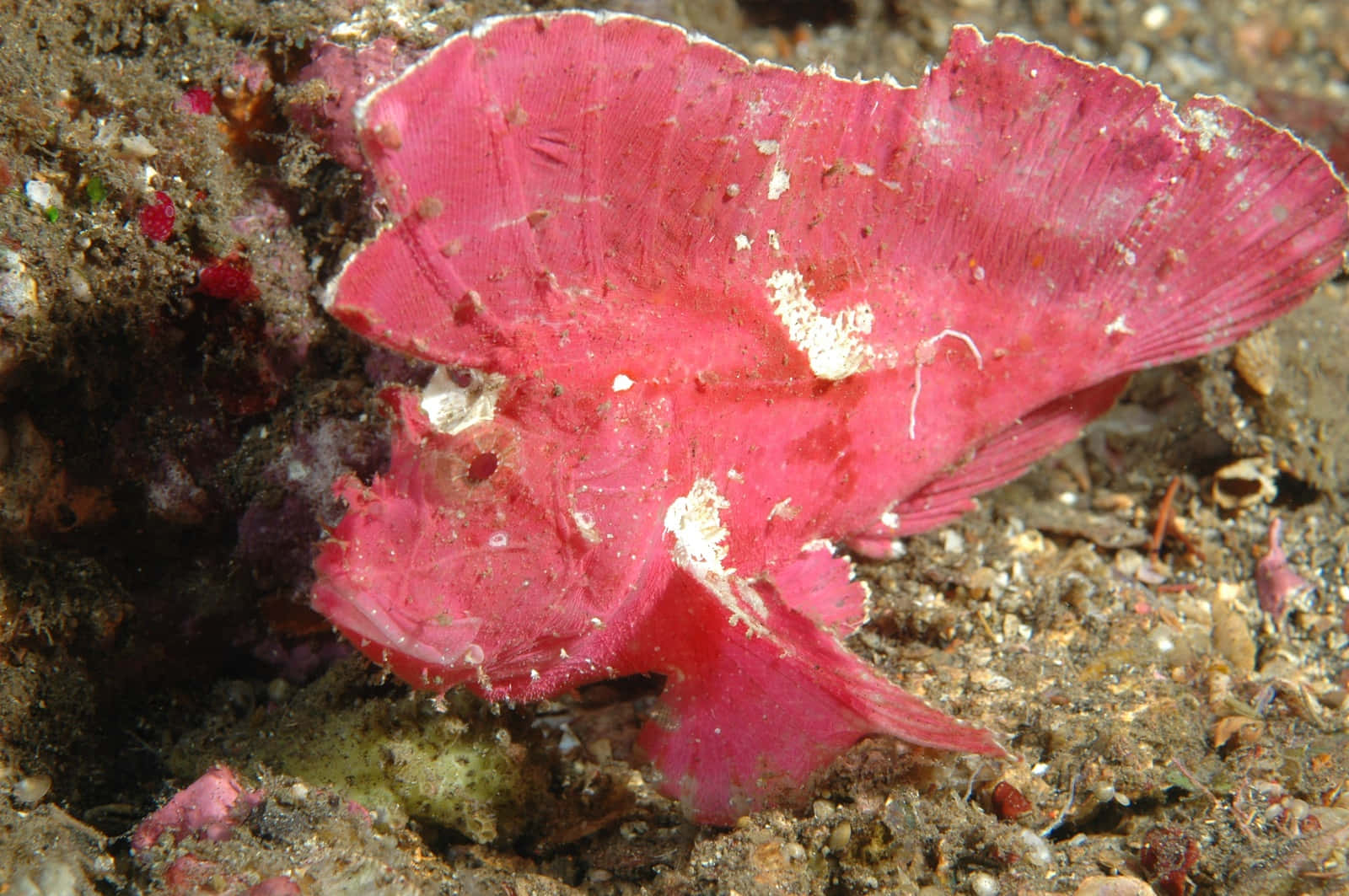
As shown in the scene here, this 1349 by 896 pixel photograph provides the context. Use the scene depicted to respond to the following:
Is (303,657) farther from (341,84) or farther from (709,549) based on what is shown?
(341,84)

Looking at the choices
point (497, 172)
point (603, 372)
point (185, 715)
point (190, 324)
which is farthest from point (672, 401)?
point (185, 715)

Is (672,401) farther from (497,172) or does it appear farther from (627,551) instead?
(497,172)

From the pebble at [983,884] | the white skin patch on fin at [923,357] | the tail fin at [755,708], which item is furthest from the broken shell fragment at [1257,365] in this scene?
the pebble at [983,884]

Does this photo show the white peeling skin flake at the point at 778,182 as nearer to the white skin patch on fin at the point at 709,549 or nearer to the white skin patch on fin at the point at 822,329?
the white skin patch on fin at the point at 822,329

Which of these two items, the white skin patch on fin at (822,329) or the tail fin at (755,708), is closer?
the tail fin at (755,708)

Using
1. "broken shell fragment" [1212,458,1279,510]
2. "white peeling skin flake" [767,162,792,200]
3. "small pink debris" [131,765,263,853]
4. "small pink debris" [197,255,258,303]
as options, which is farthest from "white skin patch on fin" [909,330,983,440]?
"small pink debris" [131,765,263,853]
